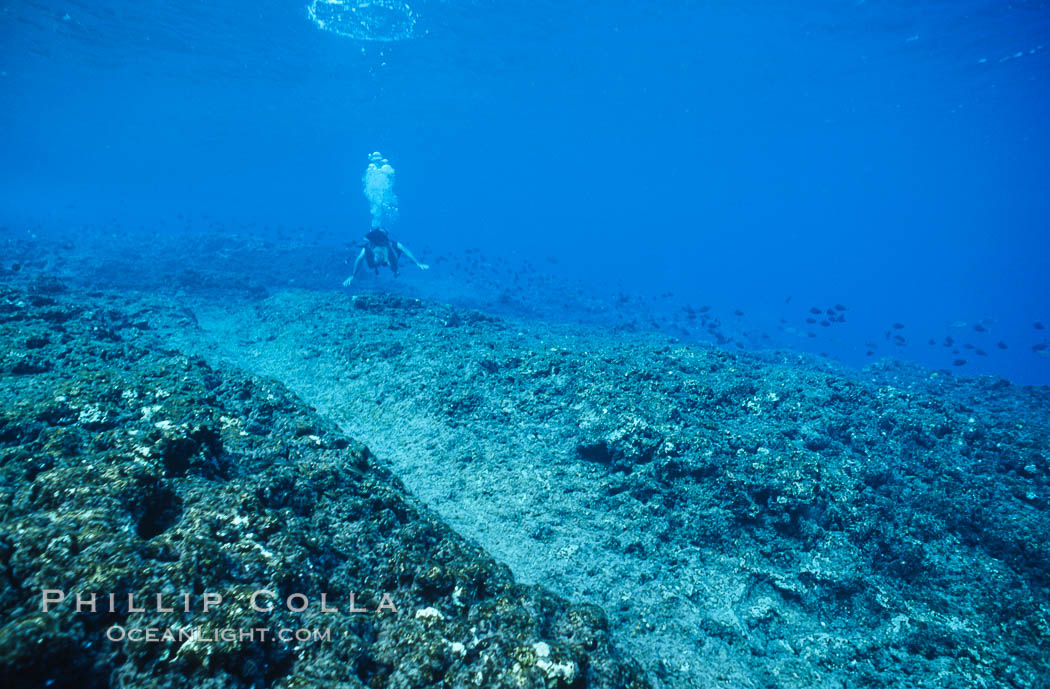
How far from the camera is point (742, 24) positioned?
3150 cm

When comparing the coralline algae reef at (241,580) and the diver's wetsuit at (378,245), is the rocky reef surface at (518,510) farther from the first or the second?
the diver's wetsuit at (378,245)

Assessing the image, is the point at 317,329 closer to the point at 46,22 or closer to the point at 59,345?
the point at 59,345

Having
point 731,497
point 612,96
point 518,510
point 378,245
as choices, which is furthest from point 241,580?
point 612,96

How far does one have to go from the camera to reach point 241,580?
269 cm

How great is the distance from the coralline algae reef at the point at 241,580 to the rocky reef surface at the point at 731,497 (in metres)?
1.62

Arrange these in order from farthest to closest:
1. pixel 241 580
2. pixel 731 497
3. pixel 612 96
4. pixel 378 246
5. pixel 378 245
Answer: pixel 612 96, pixel 378 246, pixel 378 245, pixel 731 497, pixel 241 580

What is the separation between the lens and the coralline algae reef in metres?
2.23

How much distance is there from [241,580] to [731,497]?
5219mm

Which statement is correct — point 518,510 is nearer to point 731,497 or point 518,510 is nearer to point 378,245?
point 731,497

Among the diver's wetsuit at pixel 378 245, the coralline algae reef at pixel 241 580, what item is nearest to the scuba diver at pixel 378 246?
the diver's wetsuit at pixel 378 245

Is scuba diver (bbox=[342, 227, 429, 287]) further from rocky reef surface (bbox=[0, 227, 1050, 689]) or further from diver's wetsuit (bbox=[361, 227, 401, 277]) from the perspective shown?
rocky reef surface (bbox=[0, 227, 1050, 689])

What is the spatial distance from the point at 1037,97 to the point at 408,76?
2118 inches

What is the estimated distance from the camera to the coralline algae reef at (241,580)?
2230 mm

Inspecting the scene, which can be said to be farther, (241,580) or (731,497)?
(731,497)
